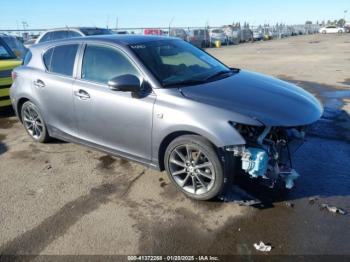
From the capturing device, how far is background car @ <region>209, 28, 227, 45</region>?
110 ft

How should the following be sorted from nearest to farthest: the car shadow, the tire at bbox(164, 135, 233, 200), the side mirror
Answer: the tire at bbox(164, 135, 233, 200) → the side mirror → the car shadow

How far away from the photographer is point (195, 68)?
183 inches

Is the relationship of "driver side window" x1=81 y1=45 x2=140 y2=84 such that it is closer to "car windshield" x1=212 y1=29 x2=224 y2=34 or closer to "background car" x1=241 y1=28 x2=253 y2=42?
"car windshield" x1=212 y1=29 x2=224 y2=34

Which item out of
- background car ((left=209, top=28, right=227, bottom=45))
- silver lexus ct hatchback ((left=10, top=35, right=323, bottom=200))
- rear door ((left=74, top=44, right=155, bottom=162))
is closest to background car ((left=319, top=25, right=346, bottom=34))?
background car ((left=209, top=28, right=227, bottom=45))

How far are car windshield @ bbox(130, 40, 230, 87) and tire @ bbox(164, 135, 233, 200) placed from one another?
774mm

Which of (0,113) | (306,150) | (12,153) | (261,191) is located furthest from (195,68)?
(0,113)

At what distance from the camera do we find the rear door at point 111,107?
13.4 feet

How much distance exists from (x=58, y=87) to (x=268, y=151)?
302 cm

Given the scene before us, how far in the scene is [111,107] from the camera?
14.1 feet

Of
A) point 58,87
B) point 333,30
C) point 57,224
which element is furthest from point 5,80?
point 333,30

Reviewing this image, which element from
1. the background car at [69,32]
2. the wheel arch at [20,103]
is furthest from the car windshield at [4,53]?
the background car at [69,32]

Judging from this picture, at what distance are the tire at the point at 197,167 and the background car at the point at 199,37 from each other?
2753 centimetres

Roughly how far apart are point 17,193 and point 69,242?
1.39m

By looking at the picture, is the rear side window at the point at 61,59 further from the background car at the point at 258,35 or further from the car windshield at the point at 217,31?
the background car at the point at 258,35
